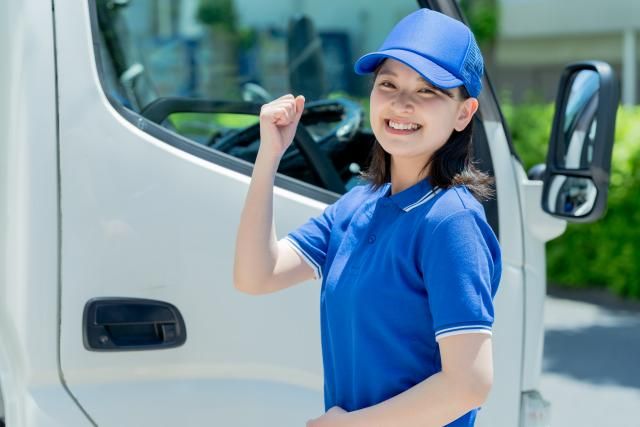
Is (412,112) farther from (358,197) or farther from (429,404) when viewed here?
(429,404)

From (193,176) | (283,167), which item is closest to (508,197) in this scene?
(283,167)

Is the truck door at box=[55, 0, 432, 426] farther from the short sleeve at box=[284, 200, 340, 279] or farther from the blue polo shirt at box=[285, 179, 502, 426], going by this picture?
the blue polo shirt at box=[285, 179, 502, 426]

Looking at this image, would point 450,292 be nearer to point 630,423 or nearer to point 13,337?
point 13,337

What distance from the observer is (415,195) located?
159cm

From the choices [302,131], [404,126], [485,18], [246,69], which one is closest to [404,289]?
[404,126]

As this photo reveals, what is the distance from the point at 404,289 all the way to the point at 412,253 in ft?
0.19

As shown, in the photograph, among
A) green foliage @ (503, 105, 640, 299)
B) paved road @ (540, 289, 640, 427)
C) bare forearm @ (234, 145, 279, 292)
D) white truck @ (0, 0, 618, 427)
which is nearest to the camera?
bare forearm @ (234, 145, 279, 292)

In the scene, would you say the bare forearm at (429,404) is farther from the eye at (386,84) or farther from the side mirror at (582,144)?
the side mirror at (582,144)

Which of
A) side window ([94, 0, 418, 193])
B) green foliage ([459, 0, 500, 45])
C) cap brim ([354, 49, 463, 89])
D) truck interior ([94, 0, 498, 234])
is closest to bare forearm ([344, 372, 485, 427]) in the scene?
cap brim ([354, 49, 463, 89])

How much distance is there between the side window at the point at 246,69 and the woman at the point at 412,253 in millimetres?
572

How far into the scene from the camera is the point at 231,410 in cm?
205

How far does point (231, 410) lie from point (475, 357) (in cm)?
78

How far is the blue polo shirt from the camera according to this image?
144cm

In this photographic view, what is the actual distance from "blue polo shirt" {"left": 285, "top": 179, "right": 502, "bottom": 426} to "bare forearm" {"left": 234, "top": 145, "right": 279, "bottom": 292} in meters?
0.13
